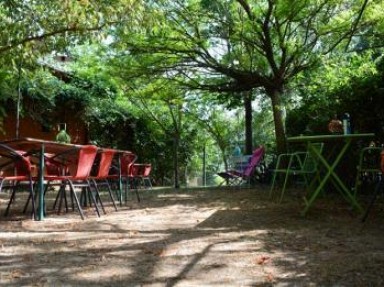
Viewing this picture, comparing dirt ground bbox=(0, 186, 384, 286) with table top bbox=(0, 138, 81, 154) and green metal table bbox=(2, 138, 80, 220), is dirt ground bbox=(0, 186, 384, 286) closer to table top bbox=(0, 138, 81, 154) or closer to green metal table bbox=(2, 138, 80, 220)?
green metal table bbox=(2, 138, 80, 220)

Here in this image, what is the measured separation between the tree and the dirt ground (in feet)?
14.8

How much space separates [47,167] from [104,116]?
880 cm

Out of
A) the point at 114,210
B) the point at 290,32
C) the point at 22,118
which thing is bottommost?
the point at 114,210

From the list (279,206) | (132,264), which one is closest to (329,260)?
(132,264)

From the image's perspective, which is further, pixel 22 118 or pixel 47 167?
pixel 22 118

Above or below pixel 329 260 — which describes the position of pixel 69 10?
above

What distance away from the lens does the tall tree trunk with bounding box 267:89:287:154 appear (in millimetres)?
9727

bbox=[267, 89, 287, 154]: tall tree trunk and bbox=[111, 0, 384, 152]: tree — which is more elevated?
bbox=[111, 0, 384, 152]: tree

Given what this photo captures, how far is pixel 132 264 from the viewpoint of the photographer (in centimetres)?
295

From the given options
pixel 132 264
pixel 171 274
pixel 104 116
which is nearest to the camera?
pixel 171 274

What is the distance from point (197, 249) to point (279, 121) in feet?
23.0

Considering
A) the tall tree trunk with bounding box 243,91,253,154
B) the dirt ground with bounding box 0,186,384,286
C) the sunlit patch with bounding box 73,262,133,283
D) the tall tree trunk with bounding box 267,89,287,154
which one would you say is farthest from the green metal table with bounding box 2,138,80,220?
the tall tree trunk with bounding box 243,91,253,154

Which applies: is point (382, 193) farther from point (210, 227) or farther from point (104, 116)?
point (104, 116)

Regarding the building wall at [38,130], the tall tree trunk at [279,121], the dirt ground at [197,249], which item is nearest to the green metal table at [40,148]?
the dirt ground at [197,249]
